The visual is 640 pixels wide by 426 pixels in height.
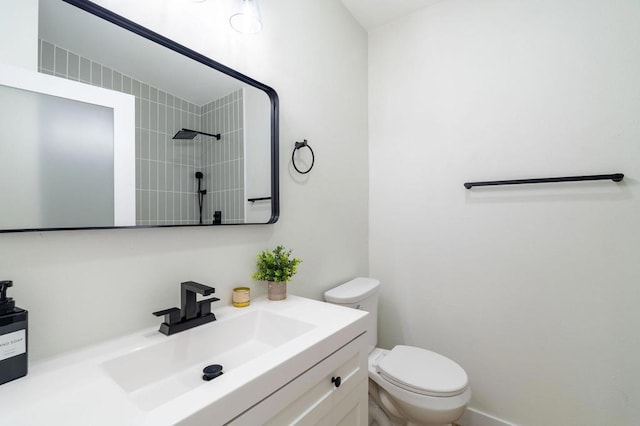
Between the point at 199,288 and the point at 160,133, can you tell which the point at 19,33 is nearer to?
the point at 160,133

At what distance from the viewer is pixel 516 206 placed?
1.54 m

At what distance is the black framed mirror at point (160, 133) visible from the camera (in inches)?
28.2

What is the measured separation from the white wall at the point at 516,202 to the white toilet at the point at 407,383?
0.34 m

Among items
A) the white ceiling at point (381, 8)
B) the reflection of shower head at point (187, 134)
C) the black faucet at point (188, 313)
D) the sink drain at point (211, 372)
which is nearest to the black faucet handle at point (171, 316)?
the black faucet at point (188, 313)

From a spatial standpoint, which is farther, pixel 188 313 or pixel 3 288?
pixel 188 313

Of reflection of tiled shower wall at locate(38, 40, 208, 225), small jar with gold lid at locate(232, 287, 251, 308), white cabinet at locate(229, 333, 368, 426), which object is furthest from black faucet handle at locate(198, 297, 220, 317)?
white cabinet at locate(229, 333, 368, 426)

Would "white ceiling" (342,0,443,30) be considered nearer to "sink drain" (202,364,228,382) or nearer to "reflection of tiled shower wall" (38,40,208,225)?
"reflection of tiled shower wall" (38,40,208,225)

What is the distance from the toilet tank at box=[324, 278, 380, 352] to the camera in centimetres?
Answer: 146

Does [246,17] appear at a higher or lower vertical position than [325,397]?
higher

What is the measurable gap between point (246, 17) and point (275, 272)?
3.14ft

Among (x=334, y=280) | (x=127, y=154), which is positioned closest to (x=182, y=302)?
(x=127, y=154)

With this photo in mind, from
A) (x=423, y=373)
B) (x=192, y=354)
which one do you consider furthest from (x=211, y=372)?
(x=423, y=373)

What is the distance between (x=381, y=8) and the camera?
5.92ft

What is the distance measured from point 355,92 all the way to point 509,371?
1.83 meters
